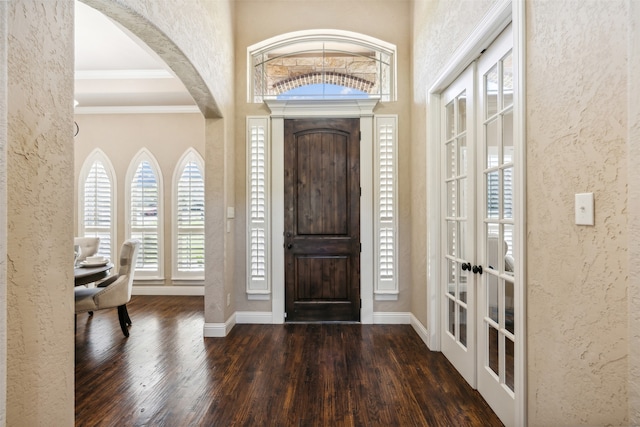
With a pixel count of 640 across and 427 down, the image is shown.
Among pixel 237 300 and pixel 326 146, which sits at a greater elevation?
pixel 326 146

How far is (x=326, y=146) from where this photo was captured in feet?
13.1

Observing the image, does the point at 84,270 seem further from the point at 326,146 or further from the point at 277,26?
the point at 277,26

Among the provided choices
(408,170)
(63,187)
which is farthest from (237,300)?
(63,187)

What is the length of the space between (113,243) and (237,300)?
2961 mm

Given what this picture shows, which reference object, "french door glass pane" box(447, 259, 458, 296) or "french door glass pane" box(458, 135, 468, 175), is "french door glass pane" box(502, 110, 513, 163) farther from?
"french door glass pane" box(447, 259, 458, 296)

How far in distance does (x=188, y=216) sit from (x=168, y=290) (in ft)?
4.07

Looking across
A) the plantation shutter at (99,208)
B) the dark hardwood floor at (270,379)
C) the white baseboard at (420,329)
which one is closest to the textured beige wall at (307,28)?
the white baseboard at (420,329)

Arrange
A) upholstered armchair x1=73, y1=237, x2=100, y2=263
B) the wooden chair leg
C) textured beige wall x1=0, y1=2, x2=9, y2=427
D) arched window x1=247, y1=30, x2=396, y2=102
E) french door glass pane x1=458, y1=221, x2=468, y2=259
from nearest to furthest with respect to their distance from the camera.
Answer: textured beige wall x1=0, y1=2, x2=9, y2=427
french door glass pane x1=458, y1=221, x2=468, y2=259
the wooden chair leg
arched window x1=247, y1=30, x2=396, y2=102
upholstered armchair x1=73, y1=237, x2=100, y2=263

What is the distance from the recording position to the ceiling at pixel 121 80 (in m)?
4.36

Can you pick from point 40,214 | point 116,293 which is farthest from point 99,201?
point 40,214

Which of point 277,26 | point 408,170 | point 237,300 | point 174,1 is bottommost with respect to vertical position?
point 237,300

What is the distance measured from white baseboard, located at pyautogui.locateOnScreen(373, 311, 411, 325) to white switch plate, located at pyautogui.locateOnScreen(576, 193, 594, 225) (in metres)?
2.81

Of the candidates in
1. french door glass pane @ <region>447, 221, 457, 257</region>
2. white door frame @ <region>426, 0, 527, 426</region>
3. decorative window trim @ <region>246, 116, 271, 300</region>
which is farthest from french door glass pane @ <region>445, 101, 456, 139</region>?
decorative window trim @ <region>246, 116, 271, 300</region>

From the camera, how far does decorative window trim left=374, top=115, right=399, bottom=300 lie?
12.9 ft
